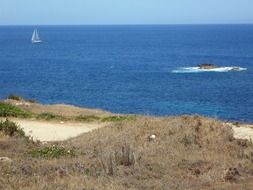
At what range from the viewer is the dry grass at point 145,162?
1073cm

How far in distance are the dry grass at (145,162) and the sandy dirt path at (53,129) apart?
3.01 meters

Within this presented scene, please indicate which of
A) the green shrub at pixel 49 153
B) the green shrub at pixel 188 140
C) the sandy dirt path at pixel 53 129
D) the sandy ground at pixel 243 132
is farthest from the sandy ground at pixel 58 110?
the green shrub at pixel 49 153

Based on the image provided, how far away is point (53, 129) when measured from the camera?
24.9 metres

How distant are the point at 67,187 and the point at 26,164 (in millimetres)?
2900

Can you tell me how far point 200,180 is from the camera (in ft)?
38.0

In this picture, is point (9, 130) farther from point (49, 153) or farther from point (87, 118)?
point (87, 118)

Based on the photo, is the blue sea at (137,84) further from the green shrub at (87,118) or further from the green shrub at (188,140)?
the green shrub at (188,140)

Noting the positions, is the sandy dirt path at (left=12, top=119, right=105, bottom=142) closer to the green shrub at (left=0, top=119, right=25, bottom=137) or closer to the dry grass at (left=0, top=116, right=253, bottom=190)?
the dry grass at (left=0, top=116, right=253, bottom=190)

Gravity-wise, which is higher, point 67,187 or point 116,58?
point 67,187

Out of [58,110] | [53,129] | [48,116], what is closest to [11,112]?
[48,116]

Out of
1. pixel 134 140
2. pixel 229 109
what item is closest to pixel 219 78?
pixel 229 109

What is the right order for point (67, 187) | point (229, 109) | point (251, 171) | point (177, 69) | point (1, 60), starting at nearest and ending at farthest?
point (67, 187) < point (251, 171) < point (229, 109) < point (177, 69) < point (1, 60)

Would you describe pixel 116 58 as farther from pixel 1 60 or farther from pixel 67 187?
pixel 67 187

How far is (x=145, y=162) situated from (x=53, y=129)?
1199 cm
